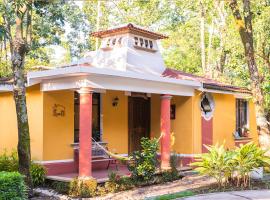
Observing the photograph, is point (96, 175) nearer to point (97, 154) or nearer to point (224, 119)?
point (97, 154)

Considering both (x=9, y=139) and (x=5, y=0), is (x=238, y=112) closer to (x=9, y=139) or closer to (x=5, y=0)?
(x=9, y=139)

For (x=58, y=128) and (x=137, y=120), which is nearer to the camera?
(x=58, y=128)

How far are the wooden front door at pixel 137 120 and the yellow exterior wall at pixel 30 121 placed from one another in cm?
374

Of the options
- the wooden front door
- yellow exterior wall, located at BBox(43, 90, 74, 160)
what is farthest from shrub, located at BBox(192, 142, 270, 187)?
the wooden front door

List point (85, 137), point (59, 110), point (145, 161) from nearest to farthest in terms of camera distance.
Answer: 1. point (85, 137)
2. point (145, 161)
3. point (59, 110)

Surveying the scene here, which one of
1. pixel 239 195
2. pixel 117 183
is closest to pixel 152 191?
pixel 117 183

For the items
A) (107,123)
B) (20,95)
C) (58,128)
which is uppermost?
(20,95)

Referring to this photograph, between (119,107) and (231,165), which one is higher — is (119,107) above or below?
above

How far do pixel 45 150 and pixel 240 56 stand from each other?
34.3 ft

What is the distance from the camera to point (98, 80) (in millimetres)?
10180

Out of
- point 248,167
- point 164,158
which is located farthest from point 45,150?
point 248,167

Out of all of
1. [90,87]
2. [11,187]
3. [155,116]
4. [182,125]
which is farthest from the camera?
[155,116]

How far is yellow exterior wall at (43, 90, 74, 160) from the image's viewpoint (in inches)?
441

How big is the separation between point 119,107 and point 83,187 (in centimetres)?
445
